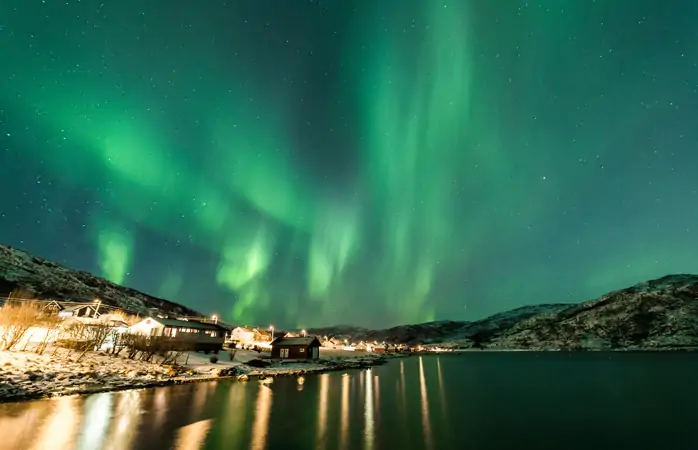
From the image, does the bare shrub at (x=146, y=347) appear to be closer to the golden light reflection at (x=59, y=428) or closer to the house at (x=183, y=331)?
the house at (x=183, y=331)

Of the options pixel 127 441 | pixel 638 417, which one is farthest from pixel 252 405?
pixel 638 417

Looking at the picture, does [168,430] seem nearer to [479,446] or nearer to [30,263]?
[479,446]

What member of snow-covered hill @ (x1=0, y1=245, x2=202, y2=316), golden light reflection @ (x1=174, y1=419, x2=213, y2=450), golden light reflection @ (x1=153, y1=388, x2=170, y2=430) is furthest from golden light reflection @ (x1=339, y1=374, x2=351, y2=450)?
snow-covered hill @ (x1=0, y1=245, x2=202, y2=316)

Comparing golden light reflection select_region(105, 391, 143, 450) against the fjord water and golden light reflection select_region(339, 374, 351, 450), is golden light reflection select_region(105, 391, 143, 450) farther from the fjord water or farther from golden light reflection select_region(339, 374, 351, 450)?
golden light reflection select_region(339, 374, 351, 450)

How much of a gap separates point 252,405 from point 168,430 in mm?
12762

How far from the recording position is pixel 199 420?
2970 centimetres

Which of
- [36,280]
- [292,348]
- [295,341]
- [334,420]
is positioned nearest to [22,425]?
[334,420]

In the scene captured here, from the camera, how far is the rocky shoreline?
35.3 metres

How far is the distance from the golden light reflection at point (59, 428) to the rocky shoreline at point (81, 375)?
17.2 ft

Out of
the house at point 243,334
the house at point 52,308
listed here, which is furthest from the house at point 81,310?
the house at point 243,334

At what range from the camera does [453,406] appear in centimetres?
4625

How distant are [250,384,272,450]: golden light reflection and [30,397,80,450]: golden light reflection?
A: 1119 centimetres

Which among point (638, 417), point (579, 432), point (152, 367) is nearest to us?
point (579, 432)

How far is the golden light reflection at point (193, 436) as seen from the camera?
22.9 meters
